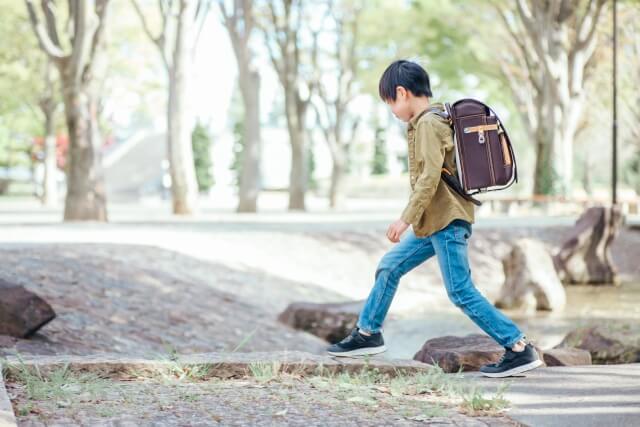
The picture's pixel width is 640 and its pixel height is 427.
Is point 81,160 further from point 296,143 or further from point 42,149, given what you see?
point 42,149

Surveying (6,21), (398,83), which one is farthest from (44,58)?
(398,83)

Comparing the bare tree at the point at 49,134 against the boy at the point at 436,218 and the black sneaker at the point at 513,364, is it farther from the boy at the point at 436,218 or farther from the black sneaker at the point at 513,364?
the black sneaker at the point at 513,364

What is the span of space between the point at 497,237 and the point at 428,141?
14.4 metres

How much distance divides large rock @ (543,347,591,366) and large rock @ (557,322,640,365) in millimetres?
1262

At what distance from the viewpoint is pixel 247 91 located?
84.7 feet

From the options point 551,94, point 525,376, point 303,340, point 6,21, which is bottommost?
point 303,340

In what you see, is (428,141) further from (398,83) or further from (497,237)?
(497,237)

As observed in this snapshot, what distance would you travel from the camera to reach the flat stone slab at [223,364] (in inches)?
200

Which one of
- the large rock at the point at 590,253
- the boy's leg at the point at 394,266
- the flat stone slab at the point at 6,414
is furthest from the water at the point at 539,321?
the flat stone slab at the point at 6,414

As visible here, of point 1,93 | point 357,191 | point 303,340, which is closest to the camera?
point 303,340

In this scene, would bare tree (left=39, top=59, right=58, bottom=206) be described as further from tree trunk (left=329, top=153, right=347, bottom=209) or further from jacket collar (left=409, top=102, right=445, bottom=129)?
jacket collar (left=409, top=102, right=445, bottom=129)

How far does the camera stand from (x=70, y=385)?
186 inches

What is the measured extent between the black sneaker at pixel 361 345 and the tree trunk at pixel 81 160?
14339 mm

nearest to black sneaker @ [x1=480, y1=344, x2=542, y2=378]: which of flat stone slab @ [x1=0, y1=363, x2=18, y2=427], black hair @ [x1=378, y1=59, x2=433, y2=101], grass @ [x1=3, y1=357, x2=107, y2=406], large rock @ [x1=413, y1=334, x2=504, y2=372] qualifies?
large rock @ [x1=413, y1=334, x2=504, y2=372]
